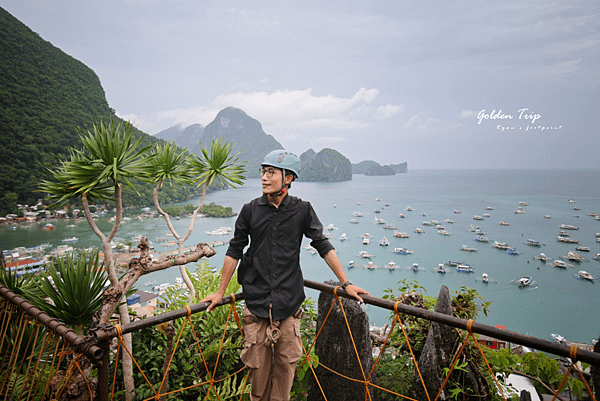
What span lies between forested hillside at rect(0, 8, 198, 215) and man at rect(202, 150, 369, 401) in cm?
1981

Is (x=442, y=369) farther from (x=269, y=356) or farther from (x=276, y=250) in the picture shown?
(x=276, y=250)

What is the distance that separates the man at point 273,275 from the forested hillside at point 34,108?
19813 millimetres

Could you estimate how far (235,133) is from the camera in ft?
383

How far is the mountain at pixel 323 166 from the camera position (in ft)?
325

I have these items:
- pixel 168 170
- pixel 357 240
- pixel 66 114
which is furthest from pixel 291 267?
pixel 357 240

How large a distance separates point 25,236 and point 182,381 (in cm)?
4549

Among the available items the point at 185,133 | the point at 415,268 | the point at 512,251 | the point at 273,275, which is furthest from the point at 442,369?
the point at 185,133

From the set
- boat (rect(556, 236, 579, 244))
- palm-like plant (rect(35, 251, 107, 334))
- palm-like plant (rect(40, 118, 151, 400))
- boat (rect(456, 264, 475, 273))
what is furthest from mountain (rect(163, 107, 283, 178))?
palm-like plant (rect(35, 251, 107, 334))

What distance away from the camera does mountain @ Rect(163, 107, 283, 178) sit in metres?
99.2

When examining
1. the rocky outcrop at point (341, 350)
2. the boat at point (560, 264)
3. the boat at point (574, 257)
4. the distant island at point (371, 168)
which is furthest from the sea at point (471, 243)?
the distant island at point (371, 168)

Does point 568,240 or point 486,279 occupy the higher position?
point 568,240

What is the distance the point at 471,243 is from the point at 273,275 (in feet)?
186

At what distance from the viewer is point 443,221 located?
196 ft

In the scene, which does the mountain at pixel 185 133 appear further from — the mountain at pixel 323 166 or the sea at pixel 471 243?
the mountain at pixel 323 166
